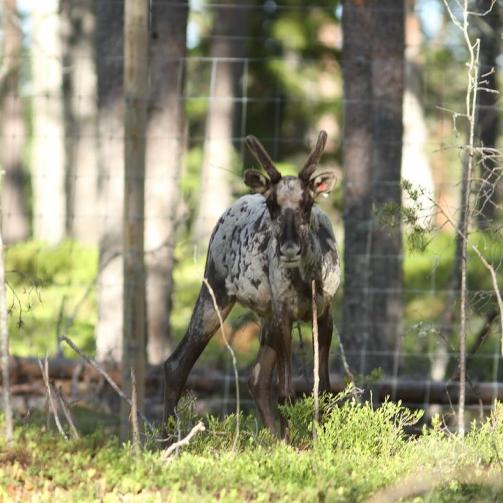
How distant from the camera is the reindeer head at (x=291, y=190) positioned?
760 cm

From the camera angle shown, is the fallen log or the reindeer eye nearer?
the reindeer eye

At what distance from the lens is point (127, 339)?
31.0 feet

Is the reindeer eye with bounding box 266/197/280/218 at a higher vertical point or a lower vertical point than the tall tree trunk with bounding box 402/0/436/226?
lower

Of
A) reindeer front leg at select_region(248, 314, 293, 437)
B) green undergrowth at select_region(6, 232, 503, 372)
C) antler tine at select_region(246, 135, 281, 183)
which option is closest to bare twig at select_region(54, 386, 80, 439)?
reindeer front leg at select_region(248, 314, 293, 437)

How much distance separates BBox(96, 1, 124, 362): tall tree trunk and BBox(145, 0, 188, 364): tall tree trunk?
0.32m

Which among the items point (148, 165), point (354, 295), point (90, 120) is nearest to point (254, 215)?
point (354, 295)

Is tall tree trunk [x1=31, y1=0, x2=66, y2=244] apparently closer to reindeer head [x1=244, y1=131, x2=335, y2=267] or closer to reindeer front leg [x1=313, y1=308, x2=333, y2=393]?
reindeer front leg [x1=313, y1=308, x2=333, y2=393]

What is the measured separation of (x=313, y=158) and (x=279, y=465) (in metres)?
1.83

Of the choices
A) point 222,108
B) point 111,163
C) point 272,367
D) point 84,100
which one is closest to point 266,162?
point 272,367

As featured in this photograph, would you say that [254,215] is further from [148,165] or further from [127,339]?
[148,165]

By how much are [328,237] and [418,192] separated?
27.5 inches

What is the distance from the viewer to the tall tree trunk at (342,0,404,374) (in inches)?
469

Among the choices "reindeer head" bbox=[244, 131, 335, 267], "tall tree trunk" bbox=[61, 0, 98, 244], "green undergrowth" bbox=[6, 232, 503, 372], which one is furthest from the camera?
"tall tree trunk" bbox=[61, 0, 98, 244]

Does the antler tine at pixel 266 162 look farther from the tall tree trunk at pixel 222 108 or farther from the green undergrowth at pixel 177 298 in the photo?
the tall tree trunk at pixel 222 108
